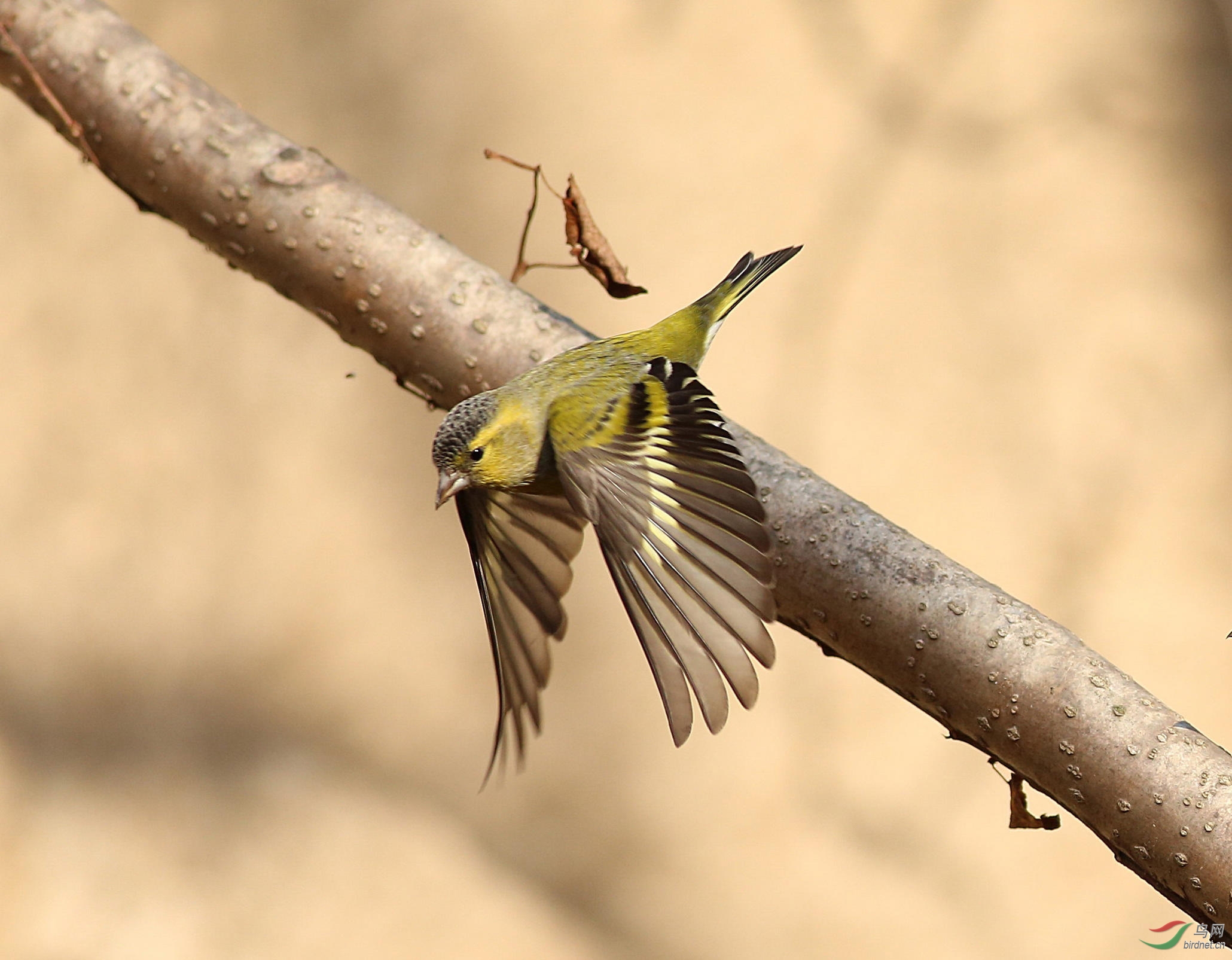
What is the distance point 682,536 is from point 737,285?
38.1 inches

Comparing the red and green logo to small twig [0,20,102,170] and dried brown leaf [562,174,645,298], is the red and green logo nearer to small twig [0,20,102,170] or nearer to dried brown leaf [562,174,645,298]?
dried brown leaf [562,174,645,298]

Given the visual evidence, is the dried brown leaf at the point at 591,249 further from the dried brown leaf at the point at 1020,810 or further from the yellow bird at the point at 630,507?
the dried brown leaf at the point at 1020,810

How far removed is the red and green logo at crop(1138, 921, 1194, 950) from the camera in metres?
2.81

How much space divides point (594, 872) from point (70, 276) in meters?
2.80

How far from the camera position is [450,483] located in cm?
188

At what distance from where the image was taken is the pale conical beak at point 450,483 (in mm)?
1875

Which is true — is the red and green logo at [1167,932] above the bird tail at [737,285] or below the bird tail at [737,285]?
below

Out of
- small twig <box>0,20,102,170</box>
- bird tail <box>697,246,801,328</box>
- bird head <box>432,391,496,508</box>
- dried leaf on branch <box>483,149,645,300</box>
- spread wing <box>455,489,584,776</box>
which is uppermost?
bird tail <box>697,246,801,328</box>

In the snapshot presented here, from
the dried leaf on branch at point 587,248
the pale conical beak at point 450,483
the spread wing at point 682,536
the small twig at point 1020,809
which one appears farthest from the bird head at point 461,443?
the small twig at point 1020,809

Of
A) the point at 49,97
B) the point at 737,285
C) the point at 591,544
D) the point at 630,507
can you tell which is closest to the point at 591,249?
the point at 737,285

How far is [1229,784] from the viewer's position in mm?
1321

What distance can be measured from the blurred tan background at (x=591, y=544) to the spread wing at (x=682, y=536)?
168 cm

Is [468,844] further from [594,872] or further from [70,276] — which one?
[70,276]

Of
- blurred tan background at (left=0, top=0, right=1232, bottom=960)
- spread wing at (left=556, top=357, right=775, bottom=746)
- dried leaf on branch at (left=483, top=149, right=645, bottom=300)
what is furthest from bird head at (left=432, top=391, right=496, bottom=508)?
blurred tan background at (left=0, top=0, right=1232, bottom=960)
